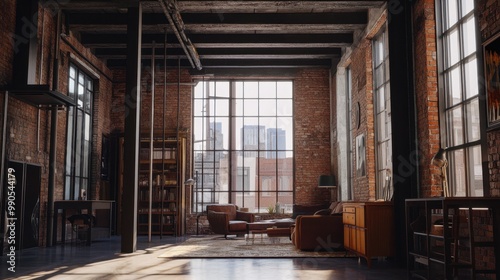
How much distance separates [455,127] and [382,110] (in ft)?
10.5

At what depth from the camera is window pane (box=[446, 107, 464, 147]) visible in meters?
6.61

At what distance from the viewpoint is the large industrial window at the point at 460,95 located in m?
6.16

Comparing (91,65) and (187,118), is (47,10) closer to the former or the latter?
(91,65)

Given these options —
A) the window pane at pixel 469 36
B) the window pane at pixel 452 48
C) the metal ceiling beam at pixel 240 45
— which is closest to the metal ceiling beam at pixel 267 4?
the metal ceiling beam at pixel 240 45

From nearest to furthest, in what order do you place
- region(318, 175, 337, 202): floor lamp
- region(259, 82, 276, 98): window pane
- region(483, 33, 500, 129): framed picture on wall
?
region(483, 33, 500, 129): framed picture on wall
region(318, 175, 337, 202): floor lamp
region(259, 82, 276, 98): window pane

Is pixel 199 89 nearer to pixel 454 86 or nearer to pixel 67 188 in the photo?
pixel 67 188

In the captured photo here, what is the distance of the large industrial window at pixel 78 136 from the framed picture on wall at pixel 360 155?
247 inches

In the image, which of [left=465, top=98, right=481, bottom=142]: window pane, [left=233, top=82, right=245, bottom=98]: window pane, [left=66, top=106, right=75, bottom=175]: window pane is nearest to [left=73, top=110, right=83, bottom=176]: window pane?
[left=66, top=106, right=75, bottom=175]: window pane

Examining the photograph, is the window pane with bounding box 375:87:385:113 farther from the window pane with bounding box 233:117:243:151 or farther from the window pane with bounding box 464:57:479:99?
the window pane with bounding box 233:117:243:151

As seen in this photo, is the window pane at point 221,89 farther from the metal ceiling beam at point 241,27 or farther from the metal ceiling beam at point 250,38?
the metal ceiling beam at point 241,27

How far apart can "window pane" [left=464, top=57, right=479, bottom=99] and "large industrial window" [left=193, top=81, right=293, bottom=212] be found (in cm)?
855

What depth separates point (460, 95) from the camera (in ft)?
21.7

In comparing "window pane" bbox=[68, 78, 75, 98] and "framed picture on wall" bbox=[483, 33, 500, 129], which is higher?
"window pane" bbox=[68, 78, 75, 98]

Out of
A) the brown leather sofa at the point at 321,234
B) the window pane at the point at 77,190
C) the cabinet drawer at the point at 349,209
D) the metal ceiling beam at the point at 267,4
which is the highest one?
the metal ceiling beam at the point at 267,4
